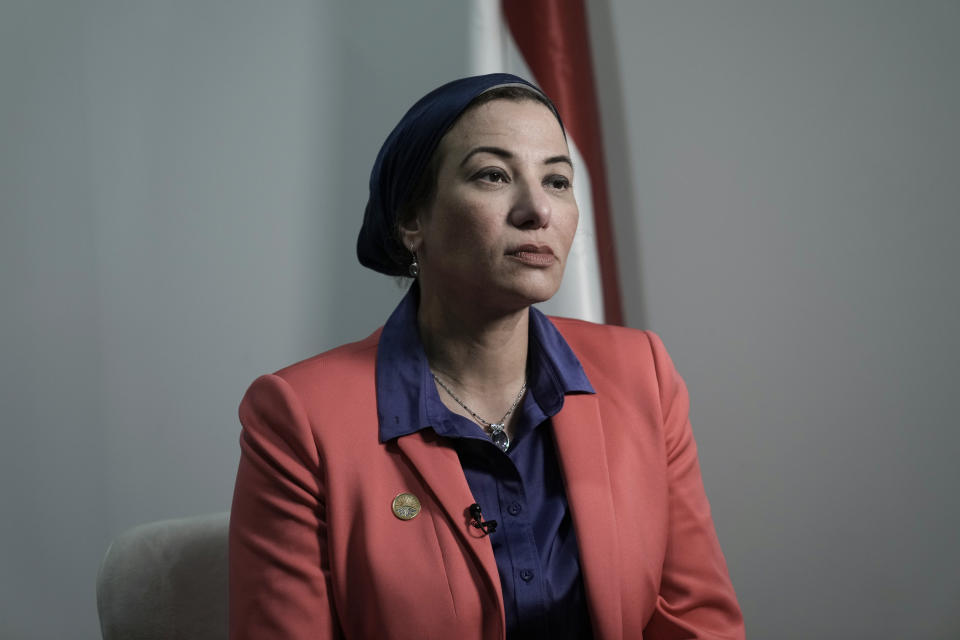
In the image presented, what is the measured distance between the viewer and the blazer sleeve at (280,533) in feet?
3.91

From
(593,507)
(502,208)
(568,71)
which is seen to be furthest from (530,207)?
(568,71)

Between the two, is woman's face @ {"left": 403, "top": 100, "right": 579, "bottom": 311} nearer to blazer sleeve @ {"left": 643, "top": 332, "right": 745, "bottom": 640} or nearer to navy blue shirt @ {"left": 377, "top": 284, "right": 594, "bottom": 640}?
navy blue shirt @ {"left": 377, "top": 284, "right": 594, "bottom": 640}

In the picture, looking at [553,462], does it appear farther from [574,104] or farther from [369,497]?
[574,104]

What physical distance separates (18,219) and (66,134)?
0.87 feet

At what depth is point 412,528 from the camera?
120 cm

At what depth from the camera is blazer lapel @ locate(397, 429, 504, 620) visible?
117 centimetres

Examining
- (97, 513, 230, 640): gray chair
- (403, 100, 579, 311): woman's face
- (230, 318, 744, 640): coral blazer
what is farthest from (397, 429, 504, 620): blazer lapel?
(97, 513, 230, 640): gray chair

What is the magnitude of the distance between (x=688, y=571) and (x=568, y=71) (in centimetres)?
136

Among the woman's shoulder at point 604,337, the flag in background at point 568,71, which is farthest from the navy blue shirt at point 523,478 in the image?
the flag in background at point 568,71

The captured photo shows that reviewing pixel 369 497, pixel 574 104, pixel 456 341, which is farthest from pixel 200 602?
Answer: pixel 574 104

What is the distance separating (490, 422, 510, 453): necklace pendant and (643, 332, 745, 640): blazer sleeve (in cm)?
32

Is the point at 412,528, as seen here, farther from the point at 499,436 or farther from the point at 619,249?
the point at 619,249

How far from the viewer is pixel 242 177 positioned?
216 centimetres

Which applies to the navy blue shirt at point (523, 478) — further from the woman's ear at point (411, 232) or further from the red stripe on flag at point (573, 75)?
the red stripe on flag at point (573, 75)
